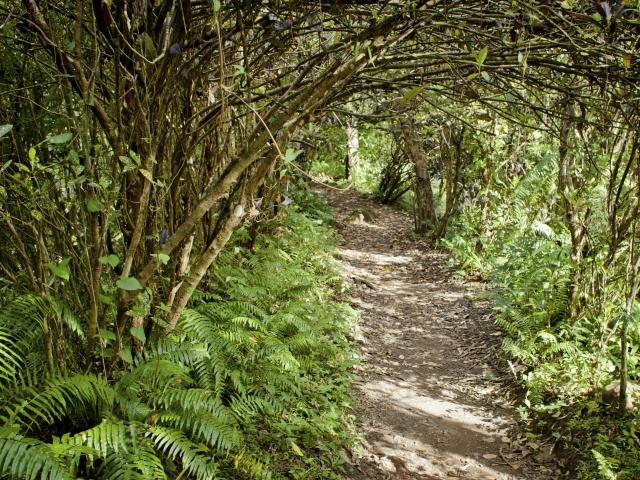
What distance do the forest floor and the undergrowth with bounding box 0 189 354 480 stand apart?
415 mm

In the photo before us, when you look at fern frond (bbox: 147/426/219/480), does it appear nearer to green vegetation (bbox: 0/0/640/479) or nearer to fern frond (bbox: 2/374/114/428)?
green vegetation (bbox: 0/0/640/479)

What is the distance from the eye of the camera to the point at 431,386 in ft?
17.8

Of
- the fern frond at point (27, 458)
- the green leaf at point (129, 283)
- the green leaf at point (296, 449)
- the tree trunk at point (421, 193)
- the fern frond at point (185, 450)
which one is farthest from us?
the tree trunk at point (421, 193)

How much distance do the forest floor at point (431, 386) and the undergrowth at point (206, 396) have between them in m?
0.41

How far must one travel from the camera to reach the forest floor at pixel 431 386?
412cm

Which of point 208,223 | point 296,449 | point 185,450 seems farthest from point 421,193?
point 185,450

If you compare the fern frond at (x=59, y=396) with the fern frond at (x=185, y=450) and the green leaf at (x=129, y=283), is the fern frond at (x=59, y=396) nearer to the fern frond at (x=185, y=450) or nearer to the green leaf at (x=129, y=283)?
the fern frond at (x=185, y=450)

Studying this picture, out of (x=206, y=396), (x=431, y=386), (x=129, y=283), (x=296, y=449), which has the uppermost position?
(x=129, y=283)

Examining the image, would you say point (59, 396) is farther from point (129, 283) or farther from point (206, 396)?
point (206, 396)

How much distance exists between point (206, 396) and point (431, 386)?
3.09 meters

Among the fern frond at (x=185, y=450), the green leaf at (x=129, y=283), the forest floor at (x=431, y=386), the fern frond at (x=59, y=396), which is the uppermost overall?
the green leaf at (x=129, y=283)

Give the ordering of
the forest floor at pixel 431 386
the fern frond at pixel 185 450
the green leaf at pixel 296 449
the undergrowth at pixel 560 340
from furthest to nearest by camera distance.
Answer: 1. the forest floor at pixel 431 386
2. the undergrowth at pixel 560 340
3. the green leaf at pixel 296 449
4. the fern frond at pixel 185 450

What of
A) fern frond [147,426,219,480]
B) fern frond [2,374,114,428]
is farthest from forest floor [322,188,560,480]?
fern frond [2,374,114,428]

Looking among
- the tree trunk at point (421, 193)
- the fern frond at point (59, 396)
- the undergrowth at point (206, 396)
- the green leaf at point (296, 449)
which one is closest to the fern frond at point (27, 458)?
the undergrowth at point (206, 396)
